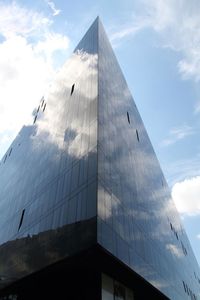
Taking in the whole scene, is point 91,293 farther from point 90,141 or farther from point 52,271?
point 90,141

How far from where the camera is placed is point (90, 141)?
19.0 m

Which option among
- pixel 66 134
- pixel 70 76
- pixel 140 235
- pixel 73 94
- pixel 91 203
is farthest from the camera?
pixel 70 76

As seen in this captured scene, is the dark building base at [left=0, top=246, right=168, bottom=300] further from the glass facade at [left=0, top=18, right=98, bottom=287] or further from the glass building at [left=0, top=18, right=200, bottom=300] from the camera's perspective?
the glass facade at [left=0, top=18, right=98, bottom=287]

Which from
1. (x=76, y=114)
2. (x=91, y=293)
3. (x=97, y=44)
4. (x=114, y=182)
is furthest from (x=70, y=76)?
(x=91, y=293)

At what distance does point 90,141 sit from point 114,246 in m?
7.49

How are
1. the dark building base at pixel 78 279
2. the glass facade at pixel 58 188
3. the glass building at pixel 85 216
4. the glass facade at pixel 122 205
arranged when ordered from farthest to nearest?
1. the glass facade at pixel 122 205
2. the glass facade at pixel 58 188
3. the glass building at pixel 85 216
4. the dark building base at pixel 78 279

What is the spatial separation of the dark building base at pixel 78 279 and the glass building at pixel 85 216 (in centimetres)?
6

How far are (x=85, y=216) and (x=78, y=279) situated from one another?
5147 millimetres

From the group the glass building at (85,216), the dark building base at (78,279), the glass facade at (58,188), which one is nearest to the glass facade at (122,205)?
the glass building at (85,216)

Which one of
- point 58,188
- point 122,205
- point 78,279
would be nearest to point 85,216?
point 122,205

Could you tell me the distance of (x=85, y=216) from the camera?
48.6 feet

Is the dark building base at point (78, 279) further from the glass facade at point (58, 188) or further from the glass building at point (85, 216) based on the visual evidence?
the glass facade at point (58, 188)

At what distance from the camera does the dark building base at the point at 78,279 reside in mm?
15155

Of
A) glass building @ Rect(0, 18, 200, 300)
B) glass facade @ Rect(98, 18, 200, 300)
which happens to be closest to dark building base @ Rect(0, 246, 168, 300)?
glass building @ Rect(0, 18, 200, 300)
